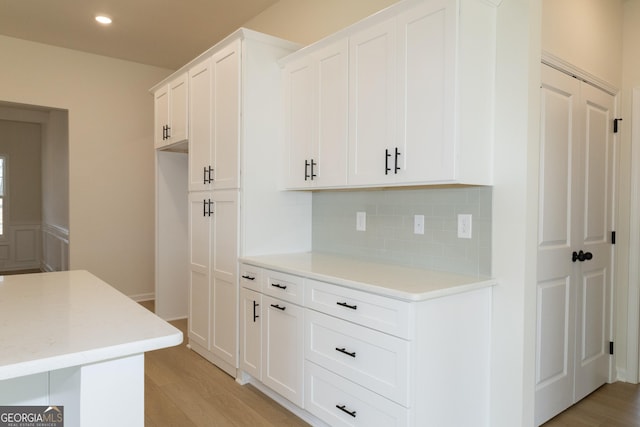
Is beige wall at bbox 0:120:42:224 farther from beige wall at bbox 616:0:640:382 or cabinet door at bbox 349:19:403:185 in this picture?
beige wall at bbox 616:0:640:382

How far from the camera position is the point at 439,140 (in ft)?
6.69

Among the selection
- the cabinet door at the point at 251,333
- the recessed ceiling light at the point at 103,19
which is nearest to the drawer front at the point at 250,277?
the cabinet door at the point at 251,333

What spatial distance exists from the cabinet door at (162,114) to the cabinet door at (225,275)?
1.22m

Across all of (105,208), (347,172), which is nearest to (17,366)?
(347,172)

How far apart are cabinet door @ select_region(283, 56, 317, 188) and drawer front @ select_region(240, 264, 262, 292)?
2.11ft

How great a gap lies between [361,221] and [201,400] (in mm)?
1569

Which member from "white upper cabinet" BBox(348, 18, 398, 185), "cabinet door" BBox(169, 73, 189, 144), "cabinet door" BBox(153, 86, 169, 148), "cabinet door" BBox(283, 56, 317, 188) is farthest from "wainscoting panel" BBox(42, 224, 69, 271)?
"white upper cabinet" BBox(348, 18, 398, 185)

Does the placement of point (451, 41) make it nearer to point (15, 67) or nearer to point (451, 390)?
point (451, 390)

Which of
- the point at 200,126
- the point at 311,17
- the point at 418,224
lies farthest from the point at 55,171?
the point at 418,224

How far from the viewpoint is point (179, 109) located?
12.5ft

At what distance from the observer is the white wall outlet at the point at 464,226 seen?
2.27 metres

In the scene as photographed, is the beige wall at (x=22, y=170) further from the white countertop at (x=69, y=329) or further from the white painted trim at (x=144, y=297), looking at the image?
the white countertop at (x=69, y=329)

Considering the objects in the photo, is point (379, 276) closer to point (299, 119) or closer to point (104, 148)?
point (299, 119)

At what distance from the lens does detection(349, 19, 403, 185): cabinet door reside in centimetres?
227
